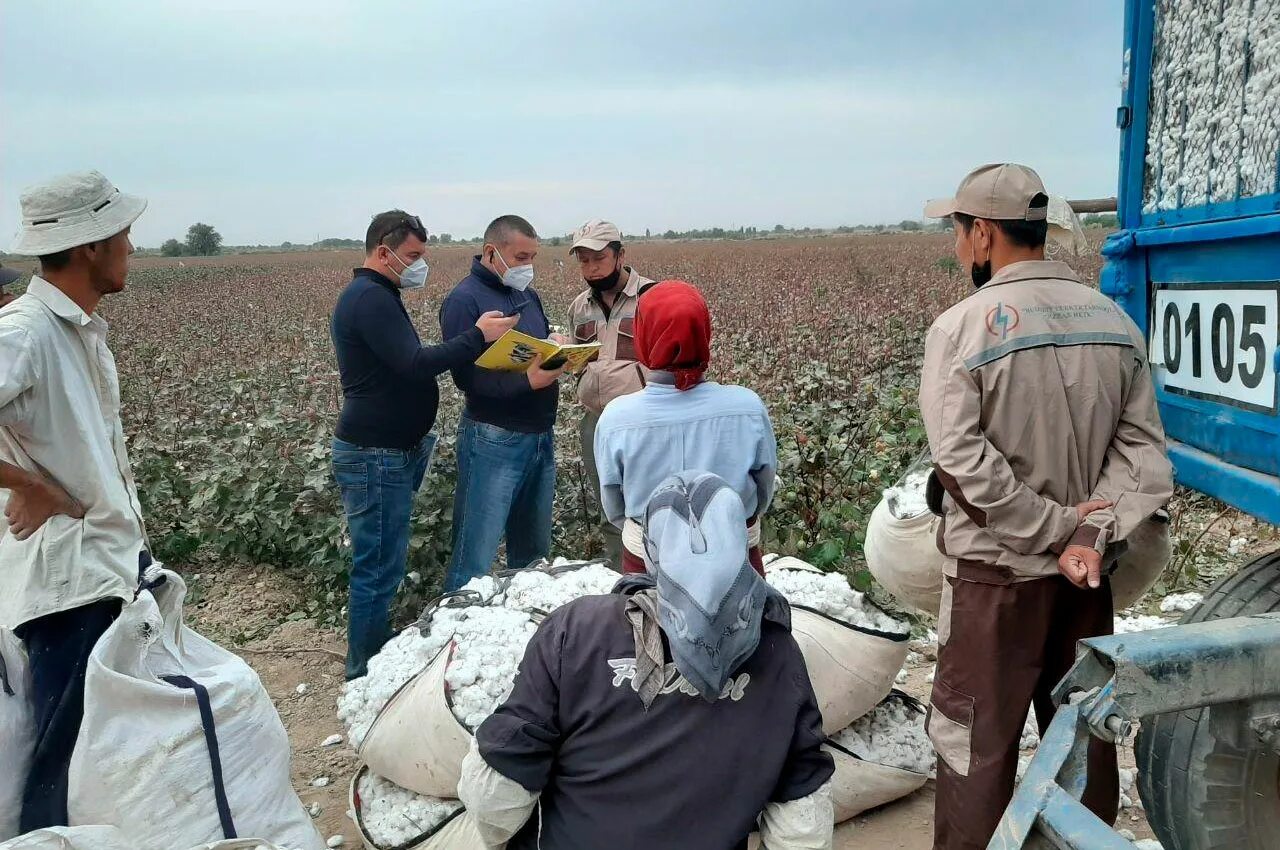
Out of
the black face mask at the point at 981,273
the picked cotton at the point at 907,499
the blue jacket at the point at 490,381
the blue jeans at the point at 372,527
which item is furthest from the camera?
the blue jacket at the point at 490,381

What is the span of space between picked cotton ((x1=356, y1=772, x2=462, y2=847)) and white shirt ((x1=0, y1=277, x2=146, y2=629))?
100 cm

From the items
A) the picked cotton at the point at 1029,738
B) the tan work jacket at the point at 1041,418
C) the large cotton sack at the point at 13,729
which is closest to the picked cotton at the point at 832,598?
the picked cotton at the point at 1029,738

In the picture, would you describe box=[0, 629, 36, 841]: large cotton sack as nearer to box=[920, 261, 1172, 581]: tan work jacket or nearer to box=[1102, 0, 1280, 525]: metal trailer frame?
box=[920, 261, 1172, 581]: tan work jacket

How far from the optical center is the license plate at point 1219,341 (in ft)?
Answer: 6.28

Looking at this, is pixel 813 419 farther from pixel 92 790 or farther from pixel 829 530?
pixel 92 790

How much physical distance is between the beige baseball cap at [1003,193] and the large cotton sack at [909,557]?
1016 mm

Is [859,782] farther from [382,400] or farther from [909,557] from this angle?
[382,400]

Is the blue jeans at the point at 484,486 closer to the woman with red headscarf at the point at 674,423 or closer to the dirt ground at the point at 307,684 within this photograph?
the dirt ground at the point at 307,684

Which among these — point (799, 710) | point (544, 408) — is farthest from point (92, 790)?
point (544, 408)

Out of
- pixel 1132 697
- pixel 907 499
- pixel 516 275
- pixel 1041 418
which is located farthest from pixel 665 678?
pixel 516 275

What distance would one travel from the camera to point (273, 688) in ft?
13.5

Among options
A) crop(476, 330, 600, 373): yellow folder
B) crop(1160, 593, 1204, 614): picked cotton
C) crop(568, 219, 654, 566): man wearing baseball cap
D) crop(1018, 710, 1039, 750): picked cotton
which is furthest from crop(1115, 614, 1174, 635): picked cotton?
crop(476, 330, 600, 373): yellow folder

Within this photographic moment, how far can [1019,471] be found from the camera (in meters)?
2.31

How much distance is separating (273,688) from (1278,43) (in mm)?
4146
